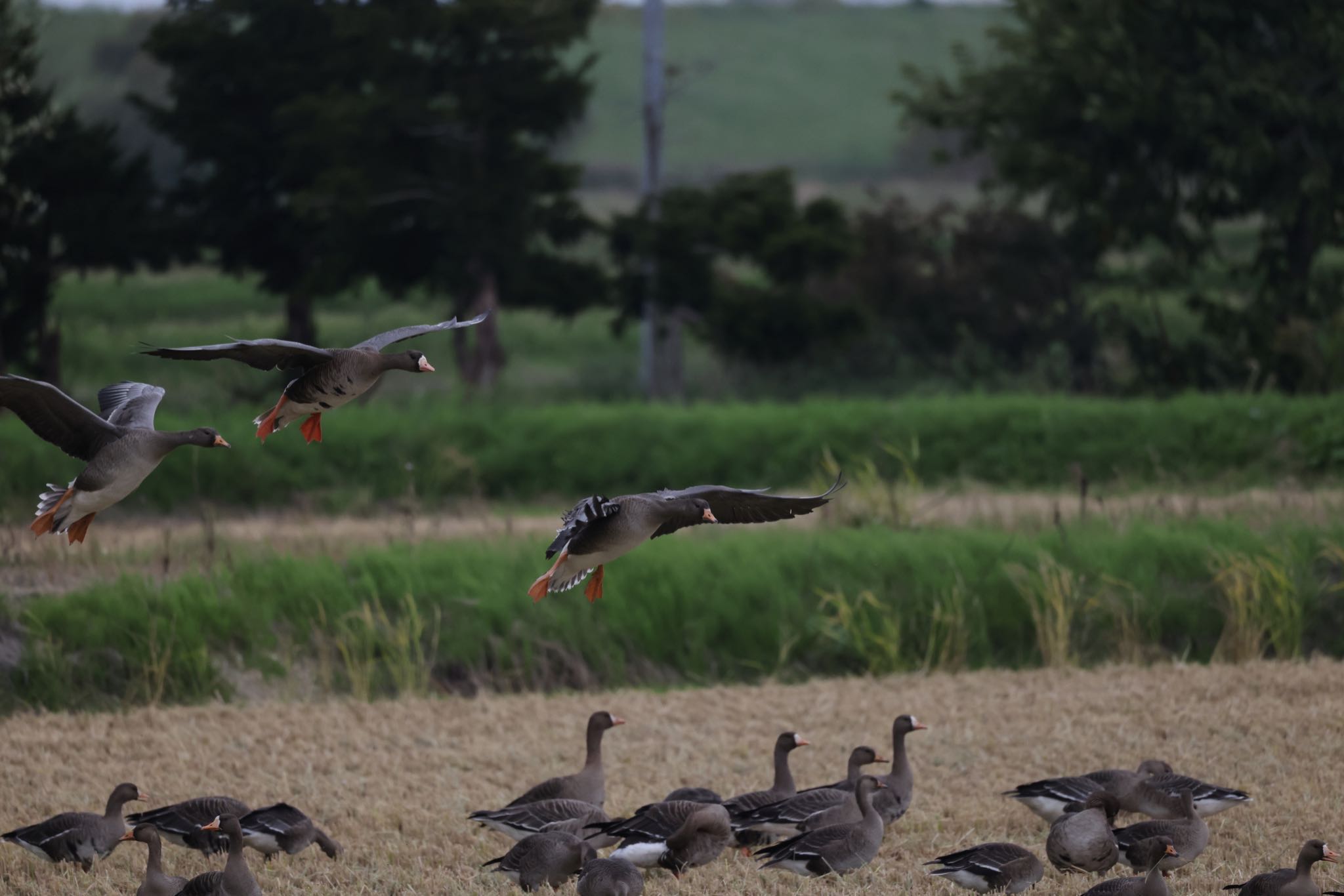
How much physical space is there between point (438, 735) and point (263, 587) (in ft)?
8.42

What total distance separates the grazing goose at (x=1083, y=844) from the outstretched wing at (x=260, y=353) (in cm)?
378

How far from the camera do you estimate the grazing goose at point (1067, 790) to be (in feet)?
23.3

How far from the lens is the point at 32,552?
38.2 feet

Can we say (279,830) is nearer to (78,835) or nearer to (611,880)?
(78,835)

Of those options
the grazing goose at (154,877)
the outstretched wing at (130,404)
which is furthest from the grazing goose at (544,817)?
the outstretched wing at (130,404)

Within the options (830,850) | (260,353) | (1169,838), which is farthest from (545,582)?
(1169,838)

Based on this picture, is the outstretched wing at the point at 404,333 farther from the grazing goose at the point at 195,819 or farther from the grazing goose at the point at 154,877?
the grazing goose at the point at 195,819

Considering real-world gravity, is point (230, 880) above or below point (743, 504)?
below

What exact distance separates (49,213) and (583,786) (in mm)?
19002

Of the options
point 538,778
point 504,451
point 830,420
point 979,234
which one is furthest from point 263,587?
point 979,234

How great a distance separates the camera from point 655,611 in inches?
451

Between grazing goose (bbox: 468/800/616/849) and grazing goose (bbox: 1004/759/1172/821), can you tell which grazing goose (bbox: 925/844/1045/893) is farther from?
grazing goose (bbox: 468/800/616/849)

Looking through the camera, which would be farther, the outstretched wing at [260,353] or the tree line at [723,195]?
the tree line at [723,195]

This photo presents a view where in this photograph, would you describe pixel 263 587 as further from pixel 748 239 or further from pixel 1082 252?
pixel 1082 252
